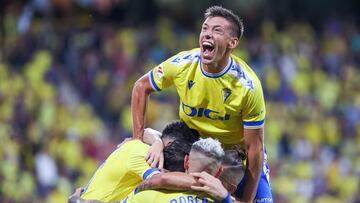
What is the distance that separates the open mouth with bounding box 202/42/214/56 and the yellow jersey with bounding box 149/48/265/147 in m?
0.19

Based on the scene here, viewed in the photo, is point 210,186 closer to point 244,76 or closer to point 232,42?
point 244,76

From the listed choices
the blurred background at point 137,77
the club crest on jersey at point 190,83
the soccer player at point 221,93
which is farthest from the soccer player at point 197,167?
the blurred background at point 137,77

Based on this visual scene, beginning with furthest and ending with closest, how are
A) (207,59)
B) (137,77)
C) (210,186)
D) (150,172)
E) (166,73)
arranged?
(137,77)
(166,73)
(207,59)
(150,172)
(210,186)

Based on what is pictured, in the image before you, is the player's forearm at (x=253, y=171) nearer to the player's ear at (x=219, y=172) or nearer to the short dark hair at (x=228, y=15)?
the player's ear at (x=219, y=172)

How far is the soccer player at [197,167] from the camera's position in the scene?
7.29m

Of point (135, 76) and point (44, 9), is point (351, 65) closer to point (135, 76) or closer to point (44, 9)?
point (135, 76)

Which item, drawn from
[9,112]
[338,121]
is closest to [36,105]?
[9,112]

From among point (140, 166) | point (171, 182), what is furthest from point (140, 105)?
point (171, 182)

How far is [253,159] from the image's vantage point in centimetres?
803

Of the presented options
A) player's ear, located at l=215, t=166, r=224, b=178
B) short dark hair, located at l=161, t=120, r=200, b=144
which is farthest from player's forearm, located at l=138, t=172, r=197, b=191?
short dark hair, located at l=161, t=120, r=200, b=144

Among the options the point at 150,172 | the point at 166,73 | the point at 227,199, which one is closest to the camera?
the point at 227,199

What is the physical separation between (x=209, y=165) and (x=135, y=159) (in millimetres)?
572

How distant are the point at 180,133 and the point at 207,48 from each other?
0.68m

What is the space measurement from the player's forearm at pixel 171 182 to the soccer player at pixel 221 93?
0.84 feet
